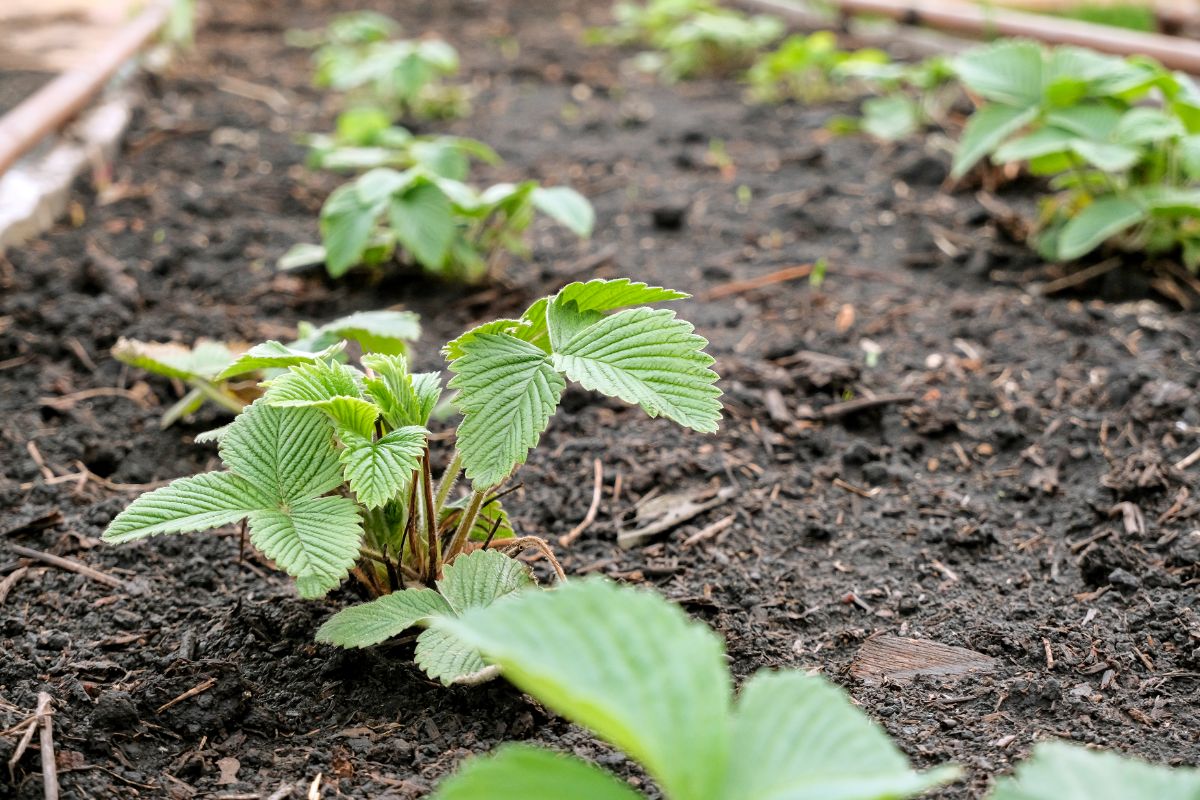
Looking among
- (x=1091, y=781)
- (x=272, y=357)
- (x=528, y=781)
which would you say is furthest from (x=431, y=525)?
(x=1091, y=781)

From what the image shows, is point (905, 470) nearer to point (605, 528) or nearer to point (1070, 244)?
point (605, 528)

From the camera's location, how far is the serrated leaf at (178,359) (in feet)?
5.57

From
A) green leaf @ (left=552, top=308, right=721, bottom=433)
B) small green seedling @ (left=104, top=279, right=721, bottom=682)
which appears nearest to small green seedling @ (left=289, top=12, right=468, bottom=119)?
small green seedling @ (left=104, top=279, right=721, bottom=682)

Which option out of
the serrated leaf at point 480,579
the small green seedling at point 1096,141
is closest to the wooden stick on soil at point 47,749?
the serrated leaf at point 480,579

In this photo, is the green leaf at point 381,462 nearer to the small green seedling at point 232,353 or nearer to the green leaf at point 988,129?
the small green seedling at point 232,353

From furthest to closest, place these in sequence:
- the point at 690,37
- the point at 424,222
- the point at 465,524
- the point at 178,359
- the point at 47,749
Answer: the point at 690,37 < the point at 424,222 < the point at 178,359 < the point at 465,524 < the point at 47,749

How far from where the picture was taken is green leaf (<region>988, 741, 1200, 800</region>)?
815 millimetres

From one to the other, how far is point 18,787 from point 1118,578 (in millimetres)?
1433

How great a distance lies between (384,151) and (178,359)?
119cm

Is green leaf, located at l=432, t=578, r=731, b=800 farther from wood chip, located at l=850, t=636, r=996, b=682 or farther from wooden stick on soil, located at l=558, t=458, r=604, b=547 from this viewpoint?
wooden stick on soil, located at l=558, t=458, r=604, b=547

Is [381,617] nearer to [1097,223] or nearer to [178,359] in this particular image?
[178,359]

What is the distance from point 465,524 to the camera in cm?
141

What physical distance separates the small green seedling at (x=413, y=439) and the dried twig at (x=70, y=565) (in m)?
0.38

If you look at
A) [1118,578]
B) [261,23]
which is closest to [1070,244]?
[1118,578]
